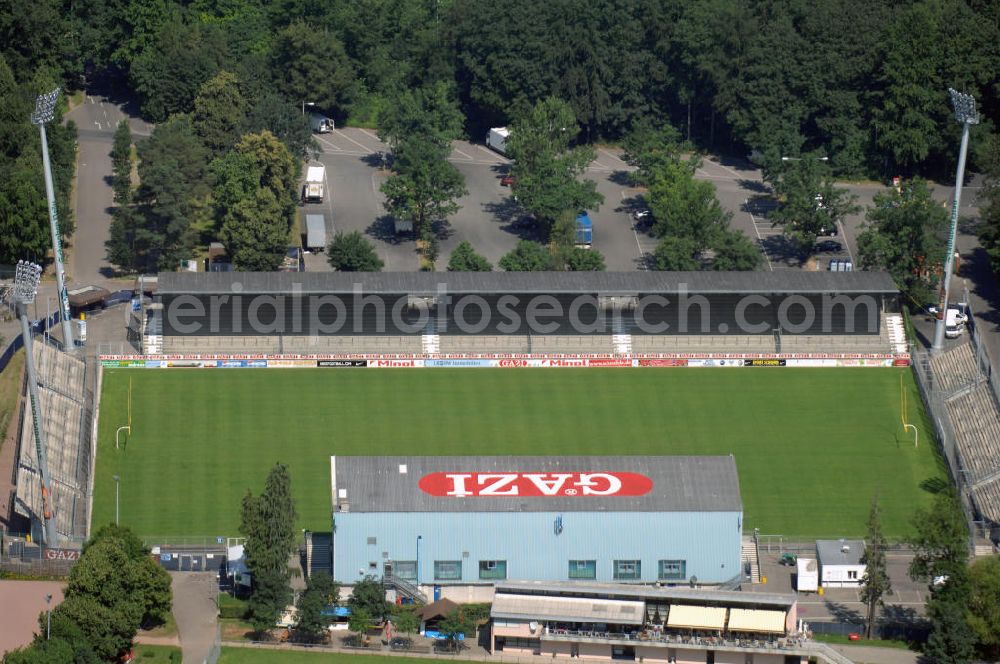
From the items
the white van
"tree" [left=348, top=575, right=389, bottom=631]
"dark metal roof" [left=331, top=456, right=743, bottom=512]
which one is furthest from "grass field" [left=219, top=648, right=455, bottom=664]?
the white van

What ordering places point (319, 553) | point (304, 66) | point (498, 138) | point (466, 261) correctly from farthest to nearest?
1. point (304, 66)
2. point (498, 138)
3. point (466, 261)
4. point (319, 553)

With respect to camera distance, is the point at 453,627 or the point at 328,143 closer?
the point at 453,627

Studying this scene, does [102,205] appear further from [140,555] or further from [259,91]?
[140,555]

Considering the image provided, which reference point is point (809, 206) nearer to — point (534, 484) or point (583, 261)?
point (583, 261)

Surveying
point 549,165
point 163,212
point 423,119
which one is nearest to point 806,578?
point 549,165

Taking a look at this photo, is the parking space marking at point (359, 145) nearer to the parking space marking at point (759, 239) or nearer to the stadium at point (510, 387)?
the parking space marking at point (759, 239)

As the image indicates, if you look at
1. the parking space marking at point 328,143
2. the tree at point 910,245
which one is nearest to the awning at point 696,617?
the tree at point 910,245

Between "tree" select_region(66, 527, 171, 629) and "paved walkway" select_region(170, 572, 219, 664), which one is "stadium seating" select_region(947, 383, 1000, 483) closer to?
"paved walkway" select_region(170, 572, 219, 664)
